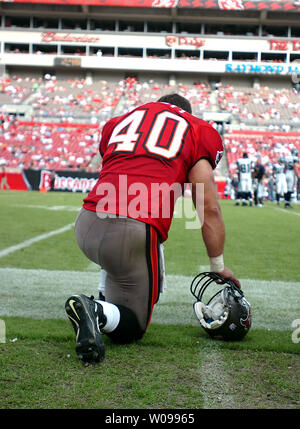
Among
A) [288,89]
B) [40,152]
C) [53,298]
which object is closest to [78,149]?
[40,152]

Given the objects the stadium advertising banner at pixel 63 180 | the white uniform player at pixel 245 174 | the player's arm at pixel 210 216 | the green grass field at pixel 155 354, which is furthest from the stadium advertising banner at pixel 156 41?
the player's arm at pixel 210 216

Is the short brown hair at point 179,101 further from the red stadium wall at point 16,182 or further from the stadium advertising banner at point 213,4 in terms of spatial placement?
the stadium advertising banner at point 213,4

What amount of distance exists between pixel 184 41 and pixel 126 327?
38.4 metres

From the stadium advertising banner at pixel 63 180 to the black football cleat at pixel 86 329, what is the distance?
20677mm

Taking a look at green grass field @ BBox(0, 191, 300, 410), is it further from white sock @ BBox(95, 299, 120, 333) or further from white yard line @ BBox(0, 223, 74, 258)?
white yard line @ BBox(0, 223, 74, 258)

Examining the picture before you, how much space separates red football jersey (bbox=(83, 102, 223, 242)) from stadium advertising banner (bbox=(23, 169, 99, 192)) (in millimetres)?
20292

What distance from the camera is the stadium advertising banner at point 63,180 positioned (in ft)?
75.4

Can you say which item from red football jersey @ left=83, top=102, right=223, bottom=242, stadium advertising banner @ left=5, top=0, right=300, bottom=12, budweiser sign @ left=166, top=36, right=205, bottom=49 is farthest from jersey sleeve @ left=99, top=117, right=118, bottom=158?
budweiser sign @ left=166, top=36, right=205, bottom=49

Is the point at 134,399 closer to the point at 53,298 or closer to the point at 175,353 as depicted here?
the point at 175,353

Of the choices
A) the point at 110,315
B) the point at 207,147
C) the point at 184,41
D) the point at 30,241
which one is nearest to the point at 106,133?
the point at 207,147

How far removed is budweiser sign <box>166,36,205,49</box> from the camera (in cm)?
3822

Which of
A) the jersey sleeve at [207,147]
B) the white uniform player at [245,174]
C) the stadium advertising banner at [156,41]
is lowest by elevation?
the white uniform player at [245,174]

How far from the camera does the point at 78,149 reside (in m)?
27.4
